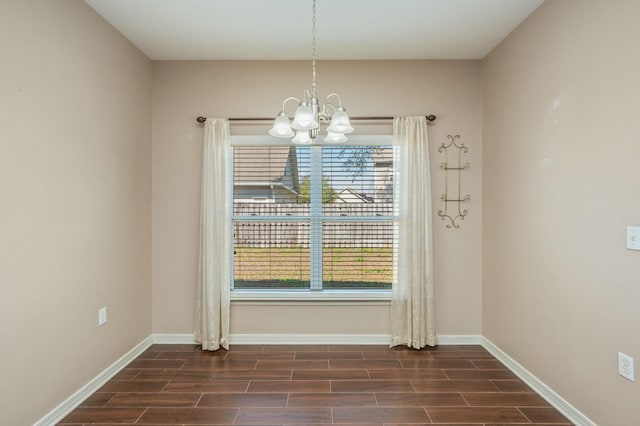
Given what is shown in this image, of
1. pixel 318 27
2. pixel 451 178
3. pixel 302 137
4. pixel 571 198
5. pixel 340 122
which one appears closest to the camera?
pixel 340 122

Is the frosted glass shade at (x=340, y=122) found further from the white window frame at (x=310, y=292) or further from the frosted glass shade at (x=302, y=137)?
the white window frame at (x=310, y=292)

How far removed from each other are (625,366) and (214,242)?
313 centimetres

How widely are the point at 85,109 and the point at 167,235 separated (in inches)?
56.3

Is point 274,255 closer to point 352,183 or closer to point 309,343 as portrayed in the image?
point 309,343

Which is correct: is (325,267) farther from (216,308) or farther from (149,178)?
(149,178)

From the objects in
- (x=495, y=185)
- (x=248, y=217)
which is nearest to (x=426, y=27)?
(x=495, y=185)

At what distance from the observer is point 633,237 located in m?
1.92

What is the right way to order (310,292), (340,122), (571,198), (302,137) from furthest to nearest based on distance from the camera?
(310,292) < (571,198) < (302,137) < (340,122)

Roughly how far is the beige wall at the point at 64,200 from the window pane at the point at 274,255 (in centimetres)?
98

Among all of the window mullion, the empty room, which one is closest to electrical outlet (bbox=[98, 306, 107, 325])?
the empty room

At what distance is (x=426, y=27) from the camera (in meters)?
3.00

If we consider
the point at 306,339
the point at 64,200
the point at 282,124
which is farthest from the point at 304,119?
the point at 306,339

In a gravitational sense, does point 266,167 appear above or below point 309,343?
above

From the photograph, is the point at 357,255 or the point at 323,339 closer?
the point at 323,339
